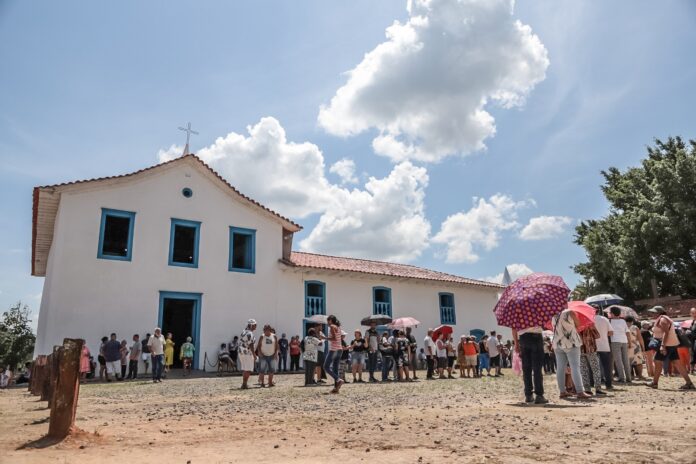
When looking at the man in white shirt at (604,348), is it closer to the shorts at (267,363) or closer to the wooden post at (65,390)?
the shorts at (267,363)

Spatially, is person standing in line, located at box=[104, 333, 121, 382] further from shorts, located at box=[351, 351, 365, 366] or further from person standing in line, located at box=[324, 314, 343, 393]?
person standing in line, located at box=[324, 314, 343, 393]

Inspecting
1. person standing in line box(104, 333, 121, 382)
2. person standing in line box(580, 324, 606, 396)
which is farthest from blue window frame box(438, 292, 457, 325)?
person standing in line box(580, 324, 606, 396)

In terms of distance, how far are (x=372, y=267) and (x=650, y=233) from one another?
14.9 metres

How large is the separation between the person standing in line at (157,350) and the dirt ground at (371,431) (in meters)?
4.86

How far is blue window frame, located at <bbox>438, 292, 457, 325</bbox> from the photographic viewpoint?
A: 25344 millimetres

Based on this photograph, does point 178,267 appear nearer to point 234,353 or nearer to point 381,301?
point 234,353

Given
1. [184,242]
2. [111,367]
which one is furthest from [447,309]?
[111,367]

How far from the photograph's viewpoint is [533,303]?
7020mm

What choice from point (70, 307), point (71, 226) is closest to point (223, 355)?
point (70, 307)

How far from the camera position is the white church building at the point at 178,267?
16.5 metres

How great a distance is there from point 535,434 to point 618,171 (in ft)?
109

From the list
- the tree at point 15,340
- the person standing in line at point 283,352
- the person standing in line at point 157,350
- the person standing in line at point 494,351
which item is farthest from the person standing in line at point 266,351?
the tree at point 15,340

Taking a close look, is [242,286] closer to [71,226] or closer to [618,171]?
[71,226]

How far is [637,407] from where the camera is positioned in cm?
645
